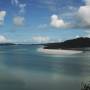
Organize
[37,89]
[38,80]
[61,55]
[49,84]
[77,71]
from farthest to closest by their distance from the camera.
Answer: [61,55]
[77,71]
[38,80]
[49,84]
[37,89]

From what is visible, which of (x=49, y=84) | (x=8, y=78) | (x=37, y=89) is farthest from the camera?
(x=8, y=78)

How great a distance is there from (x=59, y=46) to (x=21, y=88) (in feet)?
40.2

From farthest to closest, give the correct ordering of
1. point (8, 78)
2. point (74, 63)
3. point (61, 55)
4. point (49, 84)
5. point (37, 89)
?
point (61, 55) → point (74, 63) → point (8, 78) → point (49, 84) → point (37, 89)

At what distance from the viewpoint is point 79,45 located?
2238 centimetres

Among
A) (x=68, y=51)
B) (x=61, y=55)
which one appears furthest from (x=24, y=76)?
(x=68, y=51)

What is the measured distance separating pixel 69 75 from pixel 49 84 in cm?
232

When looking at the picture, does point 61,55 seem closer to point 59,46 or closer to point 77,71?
point 59,46

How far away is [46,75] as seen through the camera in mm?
13820

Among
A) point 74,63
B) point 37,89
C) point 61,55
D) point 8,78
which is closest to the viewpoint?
point 37,89

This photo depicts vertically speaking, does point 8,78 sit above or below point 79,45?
below

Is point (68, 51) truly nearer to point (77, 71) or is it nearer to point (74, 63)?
point (74, 63)

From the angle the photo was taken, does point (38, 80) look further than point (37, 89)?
Yes

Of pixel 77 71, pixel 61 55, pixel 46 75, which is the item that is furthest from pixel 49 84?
pixel 61 55

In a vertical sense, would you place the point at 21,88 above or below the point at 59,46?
below
